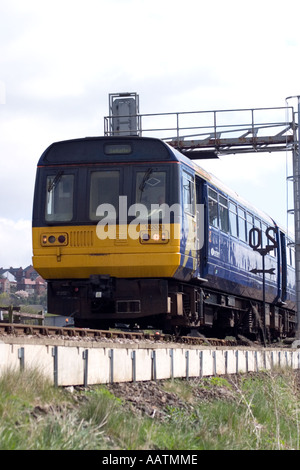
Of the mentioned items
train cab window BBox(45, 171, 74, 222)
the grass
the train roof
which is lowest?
the grass

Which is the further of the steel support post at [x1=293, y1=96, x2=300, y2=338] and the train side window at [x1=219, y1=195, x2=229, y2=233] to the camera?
the steel support post at [x1=293, y1=96, x2=300, y2=338]

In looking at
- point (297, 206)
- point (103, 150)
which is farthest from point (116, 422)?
→ point (297, 206)

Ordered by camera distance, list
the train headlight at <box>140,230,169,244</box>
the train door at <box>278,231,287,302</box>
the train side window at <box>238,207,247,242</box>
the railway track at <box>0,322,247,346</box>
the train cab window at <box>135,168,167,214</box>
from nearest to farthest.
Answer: the railway track at <box>0,322,247,346</box> → the train headlight at <box>140,230,169,244</box> → the train cab window at <box>135,168,167,214</box> → the train side window at <box>238,207,247,242</box> → the train door at <box>278,231,287,302</box>

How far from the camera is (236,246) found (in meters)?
19.3

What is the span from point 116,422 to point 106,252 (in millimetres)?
8191

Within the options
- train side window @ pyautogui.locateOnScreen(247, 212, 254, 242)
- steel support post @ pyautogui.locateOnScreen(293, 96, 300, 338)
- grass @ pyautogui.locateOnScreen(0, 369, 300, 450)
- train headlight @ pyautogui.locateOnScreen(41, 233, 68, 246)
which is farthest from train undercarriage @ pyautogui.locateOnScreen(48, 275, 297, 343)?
steel support post @ pyautogui.locateOnScreen(293, 96, 300, 338)

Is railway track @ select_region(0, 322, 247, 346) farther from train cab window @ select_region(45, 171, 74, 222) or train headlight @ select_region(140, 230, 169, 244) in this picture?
train cab window @ select_region(45, 171, 74, 222)

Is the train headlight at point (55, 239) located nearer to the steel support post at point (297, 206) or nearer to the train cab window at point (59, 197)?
the train cab window at point (59, 197)

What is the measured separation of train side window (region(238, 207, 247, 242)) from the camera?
19.9 meters

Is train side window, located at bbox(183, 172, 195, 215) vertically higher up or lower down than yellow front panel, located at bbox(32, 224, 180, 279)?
higher up

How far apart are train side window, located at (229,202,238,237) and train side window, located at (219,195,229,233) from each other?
15.8 inches

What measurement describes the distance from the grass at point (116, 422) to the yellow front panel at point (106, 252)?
5.02m

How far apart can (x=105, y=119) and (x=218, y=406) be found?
17.2 meters

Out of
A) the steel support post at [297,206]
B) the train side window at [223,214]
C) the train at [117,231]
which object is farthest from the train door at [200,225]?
the steel support post at [297,206]
